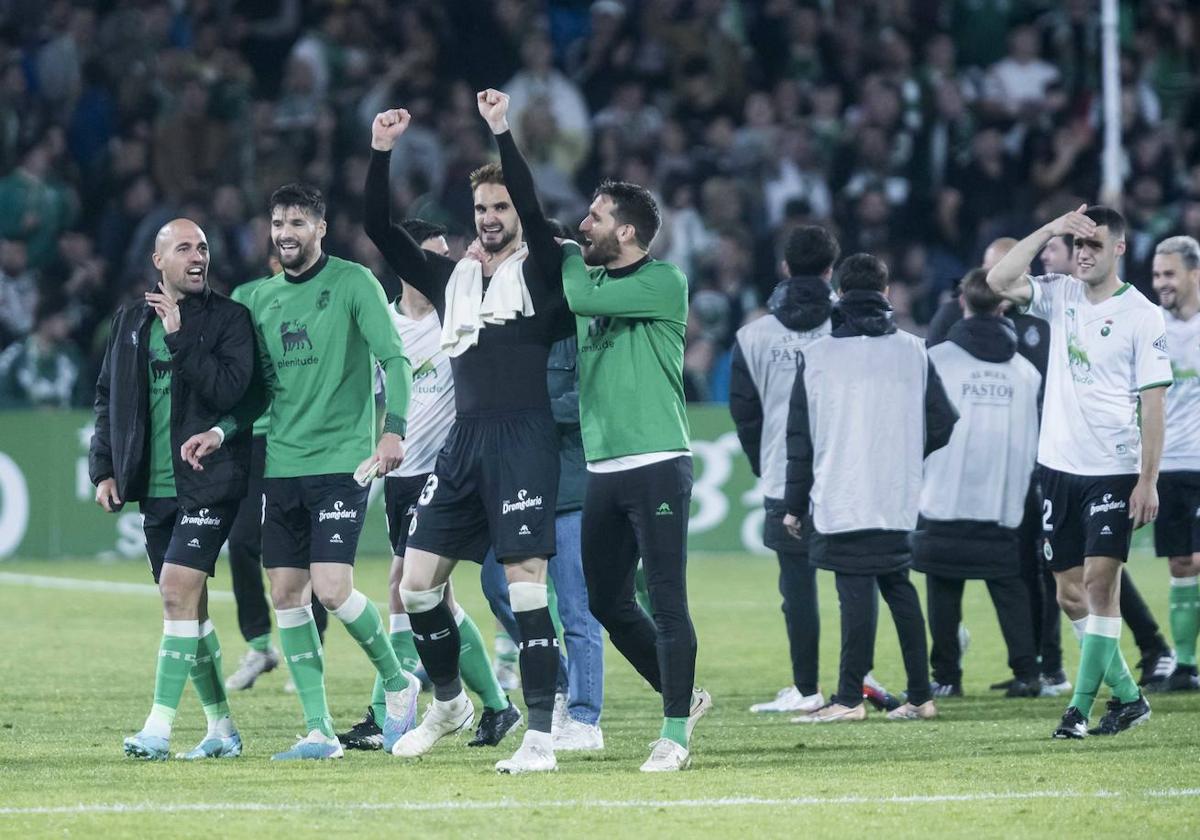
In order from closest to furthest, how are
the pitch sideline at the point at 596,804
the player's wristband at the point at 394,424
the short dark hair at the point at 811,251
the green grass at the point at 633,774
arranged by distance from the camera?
1. the green grass at the point at 633,774
2. the pitch sideline at the point at 596,804
3. the player's wristband at the point at 394,424
4. the short dark hair at the point at 811,251

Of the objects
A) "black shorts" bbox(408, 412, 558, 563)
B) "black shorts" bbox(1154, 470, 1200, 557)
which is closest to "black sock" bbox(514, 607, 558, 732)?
"black shorts" bbox(408, 412, 558, 563)

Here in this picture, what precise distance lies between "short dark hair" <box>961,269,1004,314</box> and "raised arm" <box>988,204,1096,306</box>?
181 centimetres

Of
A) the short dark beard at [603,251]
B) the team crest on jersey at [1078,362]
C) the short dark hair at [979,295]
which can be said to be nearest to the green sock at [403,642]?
the short dark beard at [603,251]

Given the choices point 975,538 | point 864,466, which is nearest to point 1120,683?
point 864,466

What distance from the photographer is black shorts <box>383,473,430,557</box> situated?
9.92 m

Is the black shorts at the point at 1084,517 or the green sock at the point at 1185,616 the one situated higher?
the black shorts at the point at 1084,517

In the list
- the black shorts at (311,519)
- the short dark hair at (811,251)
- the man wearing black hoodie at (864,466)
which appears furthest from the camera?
the short dark hair at (811,251)

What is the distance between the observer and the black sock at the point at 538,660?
809cm

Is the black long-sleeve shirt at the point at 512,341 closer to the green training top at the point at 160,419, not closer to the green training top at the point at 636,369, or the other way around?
the green training top at the point at 636,369

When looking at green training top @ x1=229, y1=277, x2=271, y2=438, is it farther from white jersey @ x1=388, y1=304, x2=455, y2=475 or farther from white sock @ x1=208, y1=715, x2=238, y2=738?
white sock @ x1=208, y1=715, x2=238, y2=738

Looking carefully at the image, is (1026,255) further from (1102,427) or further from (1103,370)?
(1102,427)

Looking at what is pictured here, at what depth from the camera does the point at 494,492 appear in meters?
8.15

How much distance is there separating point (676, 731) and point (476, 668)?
4.08 ft

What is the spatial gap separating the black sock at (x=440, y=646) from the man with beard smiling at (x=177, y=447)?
2.89 feet
